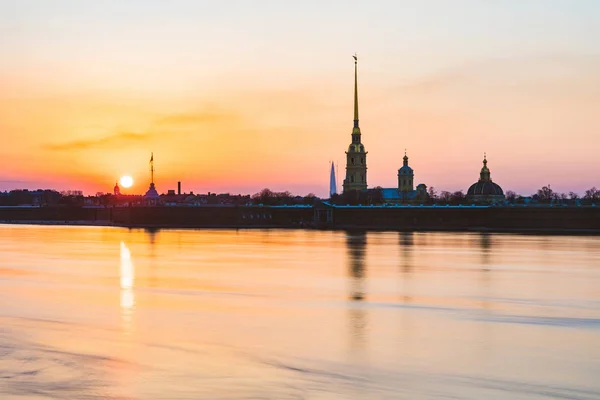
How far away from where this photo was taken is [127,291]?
27.6 m

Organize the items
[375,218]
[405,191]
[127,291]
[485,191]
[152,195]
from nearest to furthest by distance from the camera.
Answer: [127,291] < [375,218] < [152,195] < [485,191] < [405,191]

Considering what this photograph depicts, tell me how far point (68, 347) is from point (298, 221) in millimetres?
82442

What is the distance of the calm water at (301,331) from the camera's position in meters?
14.1

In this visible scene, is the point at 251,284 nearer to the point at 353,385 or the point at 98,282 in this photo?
the point at 98,282

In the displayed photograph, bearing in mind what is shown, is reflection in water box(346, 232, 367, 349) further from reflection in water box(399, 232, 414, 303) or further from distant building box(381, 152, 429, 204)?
distant building box(381, 152, 429, 204)

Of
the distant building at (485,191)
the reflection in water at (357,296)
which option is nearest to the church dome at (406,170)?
the distant building at (485,191)

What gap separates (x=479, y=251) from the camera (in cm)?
4778

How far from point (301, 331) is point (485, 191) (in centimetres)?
11894

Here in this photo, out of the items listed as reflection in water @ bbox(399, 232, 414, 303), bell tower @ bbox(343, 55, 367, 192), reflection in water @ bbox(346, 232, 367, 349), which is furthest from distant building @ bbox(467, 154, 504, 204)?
reflection in water @ bbox(346, 232, 367, 349)

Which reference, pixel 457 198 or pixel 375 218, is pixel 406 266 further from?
pixel 457 198

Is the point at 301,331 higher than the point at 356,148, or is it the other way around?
the point at 356,148

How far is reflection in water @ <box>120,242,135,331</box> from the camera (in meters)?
21.7

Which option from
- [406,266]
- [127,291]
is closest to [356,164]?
[406,266]

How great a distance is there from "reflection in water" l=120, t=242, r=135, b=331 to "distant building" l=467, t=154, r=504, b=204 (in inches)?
3802
